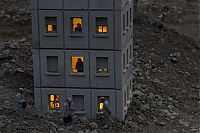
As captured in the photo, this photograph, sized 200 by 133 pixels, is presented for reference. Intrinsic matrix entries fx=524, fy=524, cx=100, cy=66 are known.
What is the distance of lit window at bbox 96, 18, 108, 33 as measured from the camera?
101 feet

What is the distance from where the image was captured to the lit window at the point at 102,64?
103 feet

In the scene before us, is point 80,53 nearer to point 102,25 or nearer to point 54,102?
point 102,25

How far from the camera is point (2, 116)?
31.2 m

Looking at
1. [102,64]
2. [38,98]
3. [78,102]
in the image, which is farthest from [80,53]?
[38,98]

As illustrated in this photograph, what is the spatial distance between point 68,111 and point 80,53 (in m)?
3.55

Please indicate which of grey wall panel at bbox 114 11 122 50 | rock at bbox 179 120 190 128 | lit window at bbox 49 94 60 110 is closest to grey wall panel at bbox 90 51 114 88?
grey wall panel at bbox 114 11 122 50

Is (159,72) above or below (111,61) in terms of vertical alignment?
below

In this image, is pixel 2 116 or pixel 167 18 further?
pixel 167 18

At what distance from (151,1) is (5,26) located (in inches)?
859

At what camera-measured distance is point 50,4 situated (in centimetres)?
3080

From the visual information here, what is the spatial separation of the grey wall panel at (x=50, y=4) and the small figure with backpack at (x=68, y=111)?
5.50 metres

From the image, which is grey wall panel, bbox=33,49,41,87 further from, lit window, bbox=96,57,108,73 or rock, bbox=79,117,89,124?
lit window, bbox=96,57,108,73

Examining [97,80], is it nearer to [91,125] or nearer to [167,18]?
[91,125]

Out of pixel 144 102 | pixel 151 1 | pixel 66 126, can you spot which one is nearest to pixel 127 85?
→ pixel 144 102
